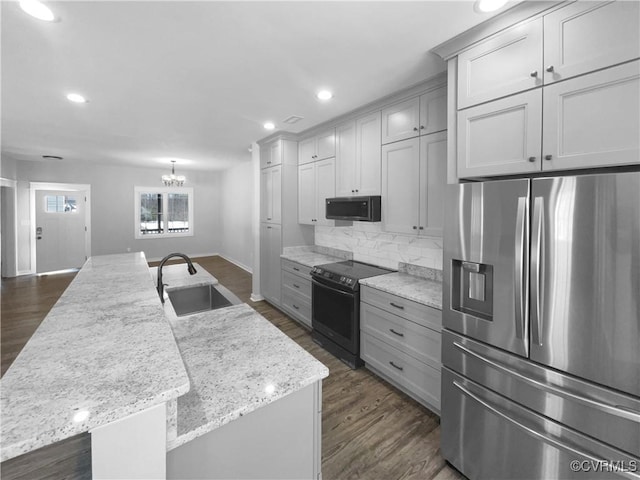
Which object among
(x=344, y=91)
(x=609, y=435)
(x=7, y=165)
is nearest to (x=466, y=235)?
(x=609, y=435)

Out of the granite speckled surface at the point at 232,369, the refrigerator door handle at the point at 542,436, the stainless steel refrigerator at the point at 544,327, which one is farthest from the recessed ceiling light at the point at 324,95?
the refrigerator door handle at the point at 542,436

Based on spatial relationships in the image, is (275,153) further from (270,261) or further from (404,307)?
(404,307)

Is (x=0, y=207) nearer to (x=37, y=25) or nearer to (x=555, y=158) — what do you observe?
(x=37, y=25)

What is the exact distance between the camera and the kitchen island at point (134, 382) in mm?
636

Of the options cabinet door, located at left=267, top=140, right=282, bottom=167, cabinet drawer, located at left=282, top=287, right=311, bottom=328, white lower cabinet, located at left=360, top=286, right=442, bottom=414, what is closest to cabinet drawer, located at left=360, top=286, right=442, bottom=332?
white lower cabinet, located at left=360, top=286, right=442, bottom=414

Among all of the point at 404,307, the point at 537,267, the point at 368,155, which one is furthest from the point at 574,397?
the point at 368,155

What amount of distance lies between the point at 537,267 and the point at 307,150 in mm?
3243

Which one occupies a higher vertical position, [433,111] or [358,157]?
[433,111]

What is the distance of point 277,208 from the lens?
168 inches

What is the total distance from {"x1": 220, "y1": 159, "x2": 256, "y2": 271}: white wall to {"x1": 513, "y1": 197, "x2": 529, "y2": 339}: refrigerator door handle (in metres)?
5.68

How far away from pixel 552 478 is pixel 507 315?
74 cm

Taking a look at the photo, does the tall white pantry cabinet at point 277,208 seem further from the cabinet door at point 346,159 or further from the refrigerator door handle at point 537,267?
the refrigerator door handle at point 537,267

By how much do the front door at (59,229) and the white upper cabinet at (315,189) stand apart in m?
6.43

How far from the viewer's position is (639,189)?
3.67 feet
